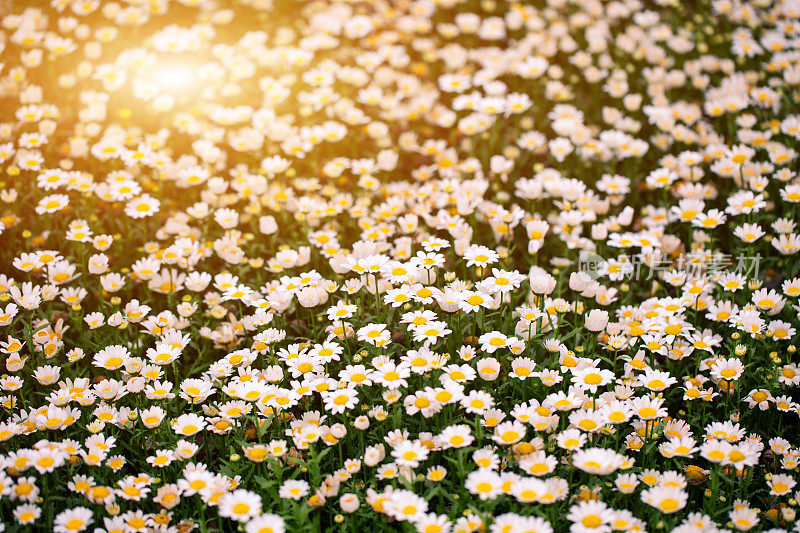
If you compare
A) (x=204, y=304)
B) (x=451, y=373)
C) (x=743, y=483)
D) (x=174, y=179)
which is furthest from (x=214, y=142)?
(x=743, y=483)

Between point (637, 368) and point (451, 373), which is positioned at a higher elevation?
point (451, 373)

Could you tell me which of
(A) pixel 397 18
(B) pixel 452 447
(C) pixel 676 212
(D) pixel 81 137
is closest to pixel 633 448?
(B) pixel 452 447

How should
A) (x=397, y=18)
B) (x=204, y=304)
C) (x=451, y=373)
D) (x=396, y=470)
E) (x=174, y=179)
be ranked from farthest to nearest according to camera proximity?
(x=397, y=18)
(x=174, y=179)
(x=204, y=304)
(x=451, y=373)
(x=396, y=470)

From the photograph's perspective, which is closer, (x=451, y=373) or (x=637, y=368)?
(x=451, y=373)

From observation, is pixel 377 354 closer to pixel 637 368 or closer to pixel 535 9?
pixel 637 368

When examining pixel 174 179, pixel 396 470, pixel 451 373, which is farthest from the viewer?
pixel 174 179

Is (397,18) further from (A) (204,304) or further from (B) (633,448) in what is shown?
(B) (633,448)
